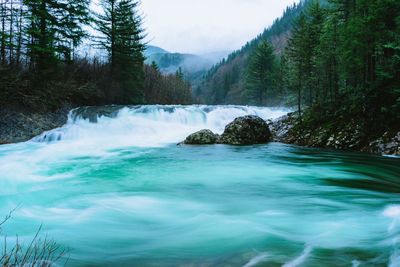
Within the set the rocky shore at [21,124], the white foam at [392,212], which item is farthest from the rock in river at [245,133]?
the white foam at [392,212]

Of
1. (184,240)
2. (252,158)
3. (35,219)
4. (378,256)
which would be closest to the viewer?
(378,256)

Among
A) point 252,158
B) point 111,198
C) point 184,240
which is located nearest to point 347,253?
point 184,240

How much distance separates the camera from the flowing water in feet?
13.6

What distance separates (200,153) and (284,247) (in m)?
9.61

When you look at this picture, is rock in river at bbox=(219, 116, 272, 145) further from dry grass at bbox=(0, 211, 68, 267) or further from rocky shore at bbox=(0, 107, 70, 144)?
dry grass at bbox=(0, 211, 68, 267)

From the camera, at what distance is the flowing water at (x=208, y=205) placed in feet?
13.6

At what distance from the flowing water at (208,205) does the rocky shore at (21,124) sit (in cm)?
175

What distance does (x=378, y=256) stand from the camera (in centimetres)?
388

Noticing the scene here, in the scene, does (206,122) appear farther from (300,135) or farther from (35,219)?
(35,219)

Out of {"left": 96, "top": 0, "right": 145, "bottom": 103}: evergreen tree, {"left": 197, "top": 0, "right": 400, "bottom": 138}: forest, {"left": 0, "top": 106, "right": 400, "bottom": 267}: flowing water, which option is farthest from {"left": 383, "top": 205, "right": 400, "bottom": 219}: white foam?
{"left": 96, "top": 0, "right": 145, "bottom": 103}: evergreen tree

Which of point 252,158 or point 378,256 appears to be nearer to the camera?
point 378,256

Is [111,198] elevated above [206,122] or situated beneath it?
situated beneath

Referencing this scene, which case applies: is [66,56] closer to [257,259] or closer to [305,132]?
[305,132]

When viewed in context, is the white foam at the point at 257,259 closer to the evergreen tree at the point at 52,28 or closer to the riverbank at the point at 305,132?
the riverbank at the point at 305,132
